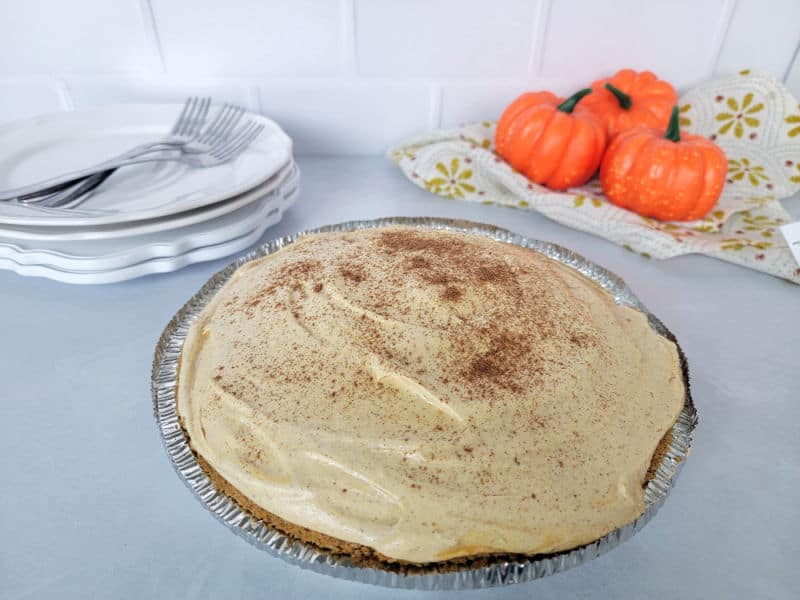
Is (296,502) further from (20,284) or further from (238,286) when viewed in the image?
(20,284)

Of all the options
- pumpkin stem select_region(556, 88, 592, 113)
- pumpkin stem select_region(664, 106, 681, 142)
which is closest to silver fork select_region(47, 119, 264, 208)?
pumpkin stem select_region(556, 88, 592, 113)

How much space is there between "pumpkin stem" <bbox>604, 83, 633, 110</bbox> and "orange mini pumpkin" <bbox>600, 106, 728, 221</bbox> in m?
0.15

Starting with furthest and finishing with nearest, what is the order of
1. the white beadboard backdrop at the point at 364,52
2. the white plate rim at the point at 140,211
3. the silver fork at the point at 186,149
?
the white beadboard backdrop at the point at 364,52, the silver fork at the point at 186,149, the white plate rim at the point at 140,211

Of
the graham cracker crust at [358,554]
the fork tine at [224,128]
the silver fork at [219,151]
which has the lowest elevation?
the graham cracker crust at [358,554]

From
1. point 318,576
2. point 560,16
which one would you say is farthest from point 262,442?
point 560,16

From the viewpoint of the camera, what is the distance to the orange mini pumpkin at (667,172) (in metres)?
1.37

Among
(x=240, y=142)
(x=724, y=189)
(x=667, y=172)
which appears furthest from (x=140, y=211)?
(x=724, y=189)

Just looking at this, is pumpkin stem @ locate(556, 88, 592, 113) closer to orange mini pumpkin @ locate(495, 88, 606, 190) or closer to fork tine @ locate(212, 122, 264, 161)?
orange mini pumpkin @ locate(495, 88, 606, 190)

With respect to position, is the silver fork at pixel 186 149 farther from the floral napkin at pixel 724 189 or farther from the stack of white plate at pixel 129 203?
the floral napkin at pixel 724 189

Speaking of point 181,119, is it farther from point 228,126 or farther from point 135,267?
point 135,267

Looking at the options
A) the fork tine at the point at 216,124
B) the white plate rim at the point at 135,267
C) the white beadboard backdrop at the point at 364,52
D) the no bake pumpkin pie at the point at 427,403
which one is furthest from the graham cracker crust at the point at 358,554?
the white beadboard backdrop at the point at 364,52

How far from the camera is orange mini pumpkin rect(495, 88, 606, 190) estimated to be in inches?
57.6

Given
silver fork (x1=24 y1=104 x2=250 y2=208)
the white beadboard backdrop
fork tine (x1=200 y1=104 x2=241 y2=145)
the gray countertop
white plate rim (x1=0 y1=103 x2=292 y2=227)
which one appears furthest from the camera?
the white beadboard backdrop

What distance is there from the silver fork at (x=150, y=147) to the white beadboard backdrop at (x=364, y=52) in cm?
15
